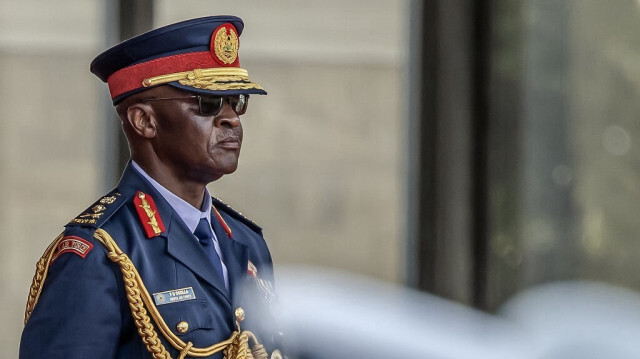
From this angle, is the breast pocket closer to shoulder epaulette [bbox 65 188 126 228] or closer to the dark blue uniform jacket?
the dark blue uniform jacket

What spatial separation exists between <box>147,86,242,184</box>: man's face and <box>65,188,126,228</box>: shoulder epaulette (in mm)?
126

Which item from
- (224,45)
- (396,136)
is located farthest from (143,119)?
(396,136)

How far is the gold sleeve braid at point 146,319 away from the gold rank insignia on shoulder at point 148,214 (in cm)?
7

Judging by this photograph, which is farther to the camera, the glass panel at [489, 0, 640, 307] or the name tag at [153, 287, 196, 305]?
the glass panel at [489, 0, 640, 307]

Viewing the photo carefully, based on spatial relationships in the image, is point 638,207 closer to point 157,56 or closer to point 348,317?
point 348,317

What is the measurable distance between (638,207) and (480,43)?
93 centimetres

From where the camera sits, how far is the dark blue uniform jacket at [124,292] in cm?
189

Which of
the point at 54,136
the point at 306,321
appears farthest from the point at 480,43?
the point at 306,321

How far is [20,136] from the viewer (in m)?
4.13

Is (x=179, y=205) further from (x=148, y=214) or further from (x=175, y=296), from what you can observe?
(x=175, y=296)

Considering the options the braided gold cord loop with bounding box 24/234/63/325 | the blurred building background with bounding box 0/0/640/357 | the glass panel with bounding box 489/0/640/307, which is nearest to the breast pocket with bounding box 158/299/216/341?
the braided gold cord loop with bounding box 24/234/63/325

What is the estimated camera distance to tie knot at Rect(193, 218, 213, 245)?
6.86ft

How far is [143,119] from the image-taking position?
2021 millimetres

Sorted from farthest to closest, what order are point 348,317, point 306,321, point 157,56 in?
point 348,317 < point 306,321 < point 157,56
